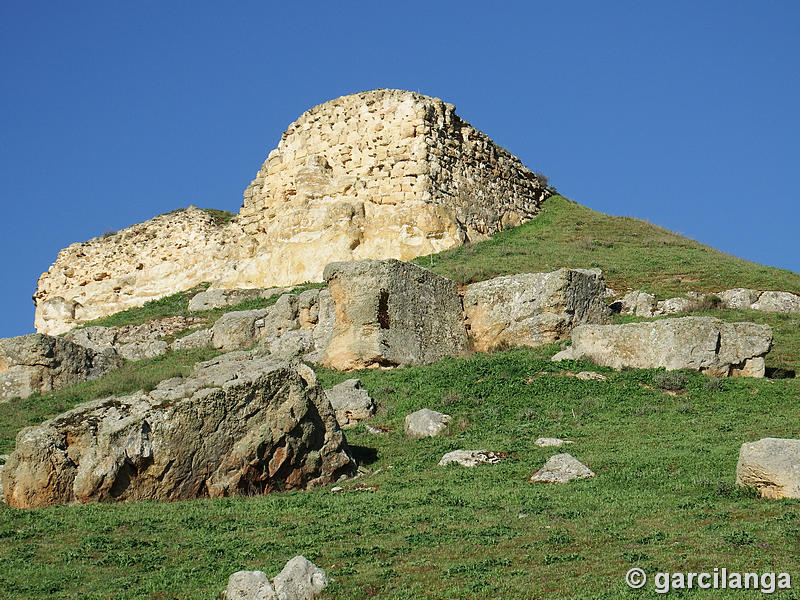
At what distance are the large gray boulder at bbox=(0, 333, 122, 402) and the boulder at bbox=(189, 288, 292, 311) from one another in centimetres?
653

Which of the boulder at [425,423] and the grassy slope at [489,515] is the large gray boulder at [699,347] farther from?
the boulder at [425,423]

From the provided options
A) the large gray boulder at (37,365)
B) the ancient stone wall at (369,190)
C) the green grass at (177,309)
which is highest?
the ancient stone wall at (369,190)

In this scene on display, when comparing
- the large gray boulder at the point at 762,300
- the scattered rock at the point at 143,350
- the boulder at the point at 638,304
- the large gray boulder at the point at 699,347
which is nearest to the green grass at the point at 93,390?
the scattered rock at the point at 143,350

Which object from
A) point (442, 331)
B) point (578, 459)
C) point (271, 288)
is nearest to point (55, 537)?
point (578, 459)

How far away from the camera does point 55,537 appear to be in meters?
10.8

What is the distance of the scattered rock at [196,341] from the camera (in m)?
25.5

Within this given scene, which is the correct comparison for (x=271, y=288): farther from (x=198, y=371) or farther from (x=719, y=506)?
(x=719, y=506)

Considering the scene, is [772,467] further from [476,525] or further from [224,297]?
[224,297]

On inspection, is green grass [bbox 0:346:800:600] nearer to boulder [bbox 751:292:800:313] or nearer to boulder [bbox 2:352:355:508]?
boulder [bbox 2:352:355:508]

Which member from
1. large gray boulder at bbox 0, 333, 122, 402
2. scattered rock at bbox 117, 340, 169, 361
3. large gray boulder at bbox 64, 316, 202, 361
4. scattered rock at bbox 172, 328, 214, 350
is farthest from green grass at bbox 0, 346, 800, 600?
large gray boulder at bbox 64, 316, 202, 361

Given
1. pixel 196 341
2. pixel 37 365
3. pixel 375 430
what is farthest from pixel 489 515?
pixel 196 341

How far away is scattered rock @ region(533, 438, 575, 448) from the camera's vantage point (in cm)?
1449

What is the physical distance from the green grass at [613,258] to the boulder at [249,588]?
17027 mm

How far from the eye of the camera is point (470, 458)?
1395 centimetres
